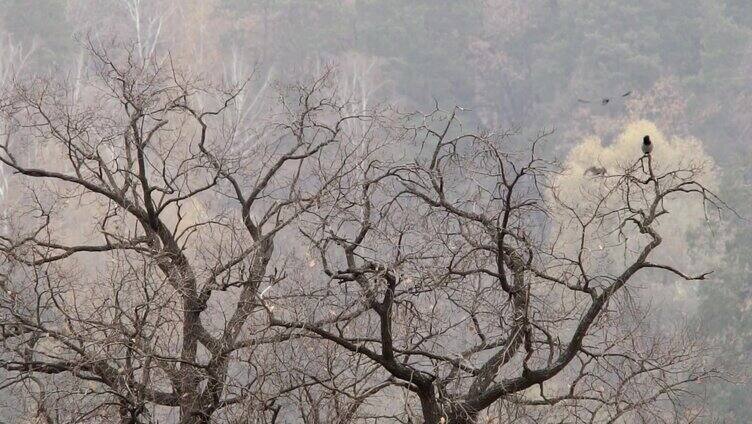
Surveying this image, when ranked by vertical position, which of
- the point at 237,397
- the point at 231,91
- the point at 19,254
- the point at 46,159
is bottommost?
the point at 237,397

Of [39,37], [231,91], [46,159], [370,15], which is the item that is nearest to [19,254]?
[231,91]

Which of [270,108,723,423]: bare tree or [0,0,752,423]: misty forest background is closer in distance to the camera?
[270,108,723,423]: bare tree

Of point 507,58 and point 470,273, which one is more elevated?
point 507,58

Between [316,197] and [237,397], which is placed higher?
[316,197]

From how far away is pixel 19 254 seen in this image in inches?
378

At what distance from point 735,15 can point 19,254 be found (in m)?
40.2

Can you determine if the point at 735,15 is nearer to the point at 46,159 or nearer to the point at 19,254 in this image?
the point at 46,159

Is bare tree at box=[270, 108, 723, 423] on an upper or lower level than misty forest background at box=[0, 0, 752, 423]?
lower

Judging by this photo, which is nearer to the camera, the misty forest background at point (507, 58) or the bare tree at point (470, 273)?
the bare tree at point (470, 273)

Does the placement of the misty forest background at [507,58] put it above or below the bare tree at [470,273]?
above

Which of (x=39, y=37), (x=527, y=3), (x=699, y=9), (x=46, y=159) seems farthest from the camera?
(x=527, y=3)

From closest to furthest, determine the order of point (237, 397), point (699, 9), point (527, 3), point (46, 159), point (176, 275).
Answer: point (237, 397), point (176, 275), point (46, 159), point (699, 9), point (527, 3)

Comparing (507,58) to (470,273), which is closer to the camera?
(470,273)

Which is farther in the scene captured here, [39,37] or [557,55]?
[557,55]
